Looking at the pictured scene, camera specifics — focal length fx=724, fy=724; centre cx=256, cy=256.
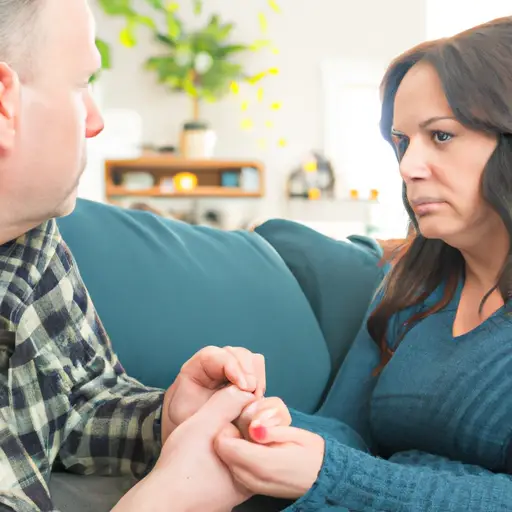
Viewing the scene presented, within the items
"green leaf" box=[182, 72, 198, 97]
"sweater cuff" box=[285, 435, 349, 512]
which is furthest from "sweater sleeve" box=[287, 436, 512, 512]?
"green leaf" box=[182, 72, 198, 97]

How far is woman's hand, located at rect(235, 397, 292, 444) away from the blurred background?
15.4 feet

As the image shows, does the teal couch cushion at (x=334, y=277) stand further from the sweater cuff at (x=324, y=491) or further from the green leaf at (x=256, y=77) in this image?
the green leaf at (x=256, y=77)

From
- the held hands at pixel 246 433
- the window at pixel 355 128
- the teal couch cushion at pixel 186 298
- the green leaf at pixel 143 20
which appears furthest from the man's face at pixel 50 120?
the window at pixel 355 128

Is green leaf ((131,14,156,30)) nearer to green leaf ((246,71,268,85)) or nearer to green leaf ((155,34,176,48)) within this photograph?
green leaf ((155,34,176,48))

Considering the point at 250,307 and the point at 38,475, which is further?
the point at 250,307

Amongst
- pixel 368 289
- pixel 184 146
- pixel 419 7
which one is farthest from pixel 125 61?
pixel 368 289

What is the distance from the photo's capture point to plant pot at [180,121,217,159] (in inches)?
211

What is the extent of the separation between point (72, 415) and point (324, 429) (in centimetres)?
34

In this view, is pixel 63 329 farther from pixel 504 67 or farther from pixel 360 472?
pixel 504 67

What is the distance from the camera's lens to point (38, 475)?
77cm

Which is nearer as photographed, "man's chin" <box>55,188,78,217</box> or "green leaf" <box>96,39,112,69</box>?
"man's chin" <box>55,188,78,217</box>

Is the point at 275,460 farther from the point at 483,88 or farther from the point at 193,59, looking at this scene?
the point at 193,59

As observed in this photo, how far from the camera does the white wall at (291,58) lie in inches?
220

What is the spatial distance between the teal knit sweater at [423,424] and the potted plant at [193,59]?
4405 millimetres
